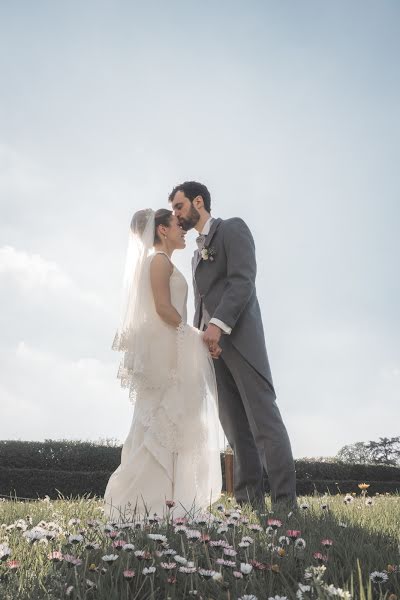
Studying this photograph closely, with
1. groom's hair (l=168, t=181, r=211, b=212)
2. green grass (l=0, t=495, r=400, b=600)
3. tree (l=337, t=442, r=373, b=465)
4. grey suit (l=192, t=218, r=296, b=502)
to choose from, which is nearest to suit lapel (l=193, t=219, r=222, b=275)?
grey suit (l=192, t=218, r=296, b=502)

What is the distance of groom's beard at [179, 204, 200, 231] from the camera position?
530 cm

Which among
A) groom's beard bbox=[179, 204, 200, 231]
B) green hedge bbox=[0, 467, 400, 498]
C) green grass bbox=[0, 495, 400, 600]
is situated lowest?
green grass bbox=[0, 495, 400, 600]

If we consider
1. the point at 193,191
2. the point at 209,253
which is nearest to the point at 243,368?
the point at 209,253

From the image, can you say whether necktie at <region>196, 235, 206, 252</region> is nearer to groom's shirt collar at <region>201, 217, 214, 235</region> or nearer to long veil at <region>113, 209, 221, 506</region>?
groom's shirt collar at <region>201, 217, 214, 235</region>

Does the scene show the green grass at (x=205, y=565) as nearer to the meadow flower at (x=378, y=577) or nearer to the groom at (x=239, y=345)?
the meadow flower at (x=378, y=577)

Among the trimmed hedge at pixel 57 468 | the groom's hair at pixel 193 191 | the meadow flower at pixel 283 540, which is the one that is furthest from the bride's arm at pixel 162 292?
the trimmed hedge at pixel 57 468

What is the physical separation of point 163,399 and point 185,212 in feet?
5.93

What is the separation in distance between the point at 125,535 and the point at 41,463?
1154 cm

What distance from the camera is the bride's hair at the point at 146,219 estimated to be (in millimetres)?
4977

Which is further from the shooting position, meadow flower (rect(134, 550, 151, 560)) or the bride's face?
the bride's face

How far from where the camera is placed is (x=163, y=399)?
4.52 m

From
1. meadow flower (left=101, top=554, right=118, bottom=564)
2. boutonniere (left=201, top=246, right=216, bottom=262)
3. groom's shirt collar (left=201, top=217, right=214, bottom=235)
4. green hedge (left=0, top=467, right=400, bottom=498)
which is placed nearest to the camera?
meadow flower (left=101, top=554, right=118, bottom=564)

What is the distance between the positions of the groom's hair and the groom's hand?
1.36m

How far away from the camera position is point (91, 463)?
13.5 meters
